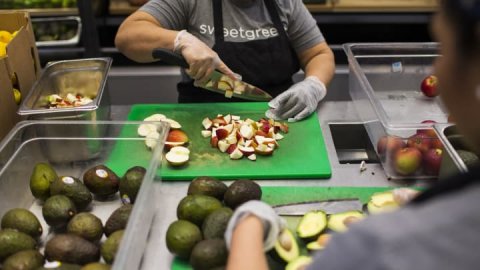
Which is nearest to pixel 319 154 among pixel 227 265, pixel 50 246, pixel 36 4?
pixel 227 265

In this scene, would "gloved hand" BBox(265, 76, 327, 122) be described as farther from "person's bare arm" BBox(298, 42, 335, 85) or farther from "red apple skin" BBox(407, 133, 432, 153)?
"red apple skin" BBox(407, 133, 432, 153)

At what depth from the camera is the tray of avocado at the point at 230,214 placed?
0.99 metres

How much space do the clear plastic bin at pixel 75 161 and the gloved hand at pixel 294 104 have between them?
1.55ft

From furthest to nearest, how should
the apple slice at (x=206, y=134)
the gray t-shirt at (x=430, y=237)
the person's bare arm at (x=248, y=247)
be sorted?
1. the apple slice at (x=206, y=134)
2. the person's bare arm at (x=248, y=247)
3. the gray t-shirt at (x=430, y=237)

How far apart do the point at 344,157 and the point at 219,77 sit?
46cm

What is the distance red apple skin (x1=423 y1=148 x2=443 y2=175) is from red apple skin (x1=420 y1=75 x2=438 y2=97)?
451mm

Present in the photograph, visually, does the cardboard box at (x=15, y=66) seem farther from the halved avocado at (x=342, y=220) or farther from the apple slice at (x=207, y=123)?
the halved avocado at (x=342, y=220)

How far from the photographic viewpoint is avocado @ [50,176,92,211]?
1.16 meters

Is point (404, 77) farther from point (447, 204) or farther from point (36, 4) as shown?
point (36, 4)

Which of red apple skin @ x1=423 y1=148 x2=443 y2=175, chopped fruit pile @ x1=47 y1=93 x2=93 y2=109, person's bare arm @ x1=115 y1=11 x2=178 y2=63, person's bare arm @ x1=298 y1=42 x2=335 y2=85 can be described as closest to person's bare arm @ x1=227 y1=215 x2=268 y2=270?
red apple skin @ x1=423 y1=148 x2=443 y2=175

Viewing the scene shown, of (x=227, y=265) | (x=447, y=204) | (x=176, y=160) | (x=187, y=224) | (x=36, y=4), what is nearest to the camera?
(x=447, y=204)

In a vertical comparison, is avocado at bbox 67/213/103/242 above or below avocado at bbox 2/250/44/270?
below

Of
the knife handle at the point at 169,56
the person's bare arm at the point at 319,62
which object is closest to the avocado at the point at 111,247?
the knife handle at the point at 169,56

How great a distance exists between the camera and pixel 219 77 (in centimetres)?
162
